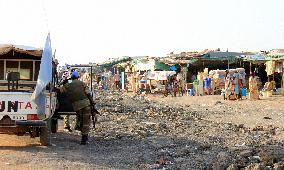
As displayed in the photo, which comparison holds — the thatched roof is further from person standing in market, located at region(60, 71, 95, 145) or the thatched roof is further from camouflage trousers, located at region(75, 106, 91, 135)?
camouflage trousers, located at region(75, 106, 91, 135)

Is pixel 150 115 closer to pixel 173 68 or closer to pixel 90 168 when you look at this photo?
pixel 90 168

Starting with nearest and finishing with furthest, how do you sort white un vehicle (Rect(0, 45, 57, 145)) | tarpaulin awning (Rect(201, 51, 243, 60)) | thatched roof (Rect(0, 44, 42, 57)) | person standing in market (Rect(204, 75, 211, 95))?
white un vehicle (Rect(0, 45, 57, 145)), thatched roof (Rect(0, 44, 42, 57)), person standing in market (Rect(204, 75, 211, 95)), tarpaulin awning (Rect(201, 51, 243, 60))

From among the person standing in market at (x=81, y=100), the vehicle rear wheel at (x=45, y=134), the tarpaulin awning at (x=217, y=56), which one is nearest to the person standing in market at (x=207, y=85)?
the tarpaulin awning at (x=217, y=56)

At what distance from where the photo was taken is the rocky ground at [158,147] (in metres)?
7.75

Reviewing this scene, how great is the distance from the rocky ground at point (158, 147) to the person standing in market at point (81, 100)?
1.58 ft

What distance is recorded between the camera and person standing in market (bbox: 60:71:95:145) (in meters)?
9.88

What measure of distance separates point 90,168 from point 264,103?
51.9 ft

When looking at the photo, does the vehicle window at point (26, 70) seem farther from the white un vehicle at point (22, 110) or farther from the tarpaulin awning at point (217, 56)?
the tarpaulin awning at point (217, 56)

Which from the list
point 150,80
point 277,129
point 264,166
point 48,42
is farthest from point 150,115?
point 150,80

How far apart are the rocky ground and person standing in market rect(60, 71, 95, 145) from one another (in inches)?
19.0

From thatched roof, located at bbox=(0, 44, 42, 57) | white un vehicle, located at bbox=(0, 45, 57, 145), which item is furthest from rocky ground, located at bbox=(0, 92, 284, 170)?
thatched roof, located at bbox=(0, 44, 42, 57)

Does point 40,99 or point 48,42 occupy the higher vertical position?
point 48,42

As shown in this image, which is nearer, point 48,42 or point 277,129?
point 48,42

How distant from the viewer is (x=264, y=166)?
291 inches
